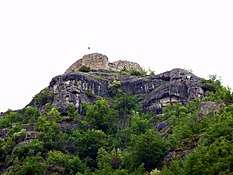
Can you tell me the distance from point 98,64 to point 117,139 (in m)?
46.0

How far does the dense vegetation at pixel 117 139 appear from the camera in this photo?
58816 mm

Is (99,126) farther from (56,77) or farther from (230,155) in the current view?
(230,155)

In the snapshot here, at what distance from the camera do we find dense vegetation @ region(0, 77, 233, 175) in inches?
2316

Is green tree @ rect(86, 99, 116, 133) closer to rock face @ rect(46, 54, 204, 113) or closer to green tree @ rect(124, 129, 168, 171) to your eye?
rock face @ rect(46, 54, 204, 113)

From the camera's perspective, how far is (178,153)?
65500mm

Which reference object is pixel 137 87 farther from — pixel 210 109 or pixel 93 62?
pixel 210 109

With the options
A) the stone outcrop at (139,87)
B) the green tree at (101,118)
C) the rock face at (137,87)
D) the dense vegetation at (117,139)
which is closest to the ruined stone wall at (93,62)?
the rock face at (137,87)

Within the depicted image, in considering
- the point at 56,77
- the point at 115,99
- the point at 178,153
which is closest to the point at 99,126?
the point at 115,99

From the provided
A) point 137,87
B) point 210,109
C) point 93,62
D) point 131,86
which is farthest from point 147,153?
Result: point 93,62

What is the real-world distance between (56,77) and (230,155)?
7046cm

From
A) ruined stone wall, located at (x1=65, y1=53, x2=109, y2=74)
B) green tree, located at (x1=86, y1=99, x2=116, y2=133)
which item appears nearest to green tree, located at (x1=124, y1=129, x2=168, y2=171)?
green tree, located at (x1=86, y1=99, x2=116, y2=133)

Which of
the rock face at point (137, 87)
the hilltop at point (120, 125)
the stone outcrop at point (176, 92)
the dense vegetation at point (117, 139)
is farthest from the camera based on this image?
the rock face at point (137, 87)

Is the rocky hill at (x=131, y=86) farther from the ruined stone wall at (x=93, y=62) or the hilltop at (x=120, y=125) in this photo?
the ruined stone wall at (x=93, y=62)

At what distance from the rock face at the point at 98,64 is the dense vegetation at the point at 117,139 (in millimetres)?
21391
